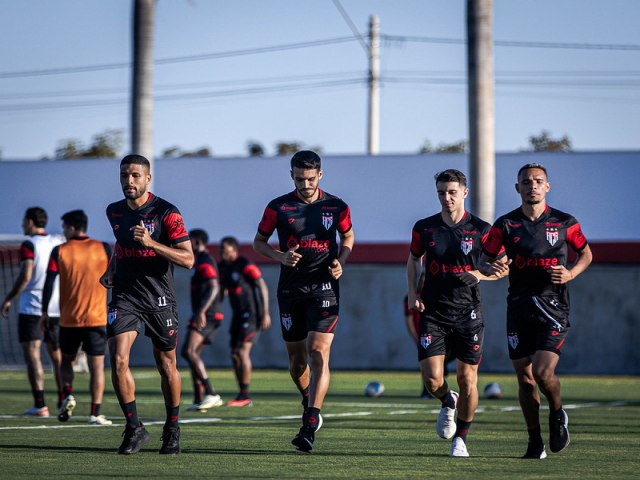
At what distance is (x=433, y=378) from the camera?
383 inches

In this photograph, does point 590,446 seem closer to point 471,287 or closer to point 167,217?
point 471,287

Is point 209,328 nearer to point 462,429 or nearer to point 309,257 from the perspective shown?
point 309,257

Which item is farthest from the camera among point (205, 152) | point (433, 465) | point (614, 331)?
point (205, 152)

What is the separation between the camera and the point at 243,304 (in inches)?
637

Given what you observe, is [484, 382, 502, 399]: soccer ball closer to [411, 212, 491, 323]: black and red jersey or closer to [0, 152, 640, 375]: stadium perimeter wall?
[0, 152, 640, 375]: stadium perimeter wall

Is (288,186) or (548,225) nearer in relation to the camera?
(548,225)

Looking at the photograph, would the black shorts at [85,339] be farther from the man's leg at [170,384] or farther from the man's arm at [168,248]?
the man's arm at [168,248]

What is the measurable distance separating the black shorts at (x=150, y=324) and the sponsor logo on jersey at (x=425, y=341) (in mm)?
2017

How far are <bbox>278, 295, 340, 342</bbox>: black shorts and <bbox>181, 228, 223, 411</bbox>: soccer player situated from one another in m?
4.54

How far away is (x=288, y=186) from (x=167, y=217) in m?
26.0

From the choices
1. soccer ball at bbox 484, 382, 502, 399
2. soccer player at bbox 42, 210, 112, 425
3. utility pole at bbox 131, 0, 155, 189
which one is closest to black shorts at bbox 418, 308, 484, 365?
soccer player at bbox 42, 210, 112, 425

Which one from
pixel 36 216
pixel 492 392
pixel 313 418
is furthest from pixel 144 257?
pixel 492 392

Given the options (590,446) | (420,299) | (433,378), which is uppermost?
(420,299)

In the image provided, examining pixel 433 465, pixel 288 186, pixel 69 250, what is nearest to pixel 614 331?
pixel 288 186
